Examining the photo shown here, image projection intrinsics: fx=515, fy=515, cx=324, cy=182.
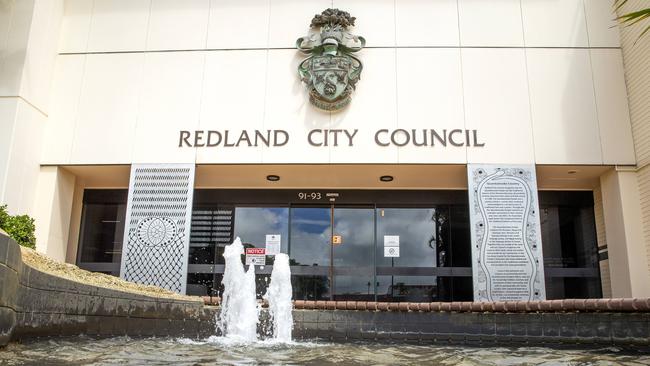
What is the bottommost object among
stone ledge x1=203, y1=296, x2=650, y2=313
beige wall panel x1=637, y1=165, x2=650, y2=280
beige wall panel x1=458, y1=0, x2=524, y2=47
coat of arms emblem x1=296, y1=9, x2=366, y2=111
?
stone ledge x1=203, y1=296, x2=650, y2=313

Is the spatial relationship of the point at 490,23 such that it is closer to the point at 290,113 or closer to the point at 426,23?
the point at 426,23

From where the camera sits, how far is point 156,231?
8.12 meters

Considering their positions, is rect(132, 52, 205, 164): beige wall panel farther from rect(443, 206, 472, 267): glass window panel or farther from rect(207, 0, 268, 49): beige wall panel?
rect(443, 206, 472, 267): glass window panel

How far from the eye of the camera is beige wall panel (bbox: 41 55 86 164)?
855 cm

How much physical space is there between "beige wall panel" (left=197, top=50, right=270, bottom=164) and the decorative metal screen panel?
24.4 inches

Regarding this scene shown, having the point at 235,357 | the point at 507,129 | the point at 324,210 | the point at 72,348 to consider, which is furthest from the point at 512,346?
the point at 324,210

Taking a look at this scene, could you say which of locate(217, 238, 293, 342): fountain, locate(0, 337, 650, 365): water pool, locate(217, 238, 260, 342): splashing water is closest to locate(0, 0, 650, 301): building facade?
locate(217, 238, 260, 342): splashing water

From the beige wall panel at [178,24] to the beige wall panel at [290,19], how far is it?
1176 mm

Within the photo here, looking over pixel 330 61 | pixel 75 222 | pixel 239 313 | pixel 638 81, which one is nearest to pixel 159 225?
pixel 75 222

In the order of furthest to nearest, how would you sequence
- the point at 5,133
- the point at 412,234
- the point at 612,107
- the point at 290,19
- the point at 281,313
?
1. the point at 412,234
2. the point at 290,19
3. the point at 612,107
4. the point at 5,133
5. the point at 281,313

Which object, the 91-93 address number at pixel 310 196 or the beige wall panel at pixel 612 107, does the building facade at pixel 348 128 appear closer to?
the beige wall panel at pixel 612 107

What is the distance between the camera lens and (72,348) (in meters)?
3.07

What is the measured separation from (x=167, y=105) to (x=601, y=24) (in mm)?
7241

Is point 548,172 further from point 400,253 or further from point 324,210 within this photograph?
point 324,210
